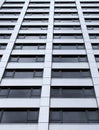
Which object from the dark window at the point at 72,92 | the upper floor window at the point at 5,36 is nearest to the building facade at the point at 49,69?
the dark window at the point at 72,92

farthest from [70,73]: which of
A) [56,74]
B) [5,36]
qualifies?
[5,36]

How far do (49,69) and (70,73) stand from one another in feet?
7.04

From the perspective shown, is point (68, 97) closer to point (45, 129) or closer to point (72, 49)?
point (45, 129)

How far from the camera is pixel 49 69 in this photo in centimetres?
1947

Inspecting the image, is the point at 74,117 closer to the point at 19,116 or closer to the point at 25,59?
the point at 19,116

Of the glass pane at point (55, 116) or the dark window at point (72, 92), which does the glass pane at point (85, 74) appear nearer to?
the dark window at point (72, 92)

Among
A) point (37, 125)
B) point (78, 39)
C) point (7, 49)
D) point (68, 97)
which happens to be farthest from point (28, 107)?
point (78, 39)

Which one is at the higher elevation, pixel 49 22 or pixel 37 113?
pixel 49 22

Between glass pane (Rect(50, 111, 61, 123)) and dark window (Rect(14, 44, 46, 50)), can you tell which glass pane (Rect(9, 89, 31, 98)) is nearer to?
glass pane (Rect(50, 111, 61, 123))

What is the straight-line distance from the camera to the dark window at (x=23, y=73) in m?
19.5

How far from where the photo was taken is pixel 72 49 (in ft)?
75.4

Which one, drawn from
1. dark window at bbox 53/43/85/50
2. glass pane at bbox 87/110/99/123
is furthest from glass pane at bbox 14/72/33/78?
glass pane at bbox 87/110/99/123

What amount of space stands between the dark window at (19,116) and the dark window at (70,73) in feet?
15.6

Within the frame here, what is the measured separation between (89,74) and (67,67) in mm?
2284
